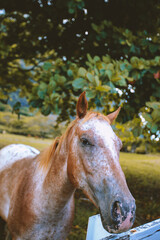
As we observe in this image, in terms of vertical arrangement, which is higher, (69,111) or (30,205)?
(69,111)

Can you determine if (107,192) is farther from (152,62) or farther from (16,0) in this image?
(16,0)

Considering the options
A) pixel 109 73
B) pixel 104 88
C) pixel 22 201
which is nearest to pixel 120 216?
pixel 22 201

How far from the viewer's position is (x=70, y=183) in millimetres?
1584

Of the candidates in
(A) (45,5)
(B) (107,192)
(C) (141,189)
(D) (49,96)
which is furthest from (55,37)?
(C) (141,189)

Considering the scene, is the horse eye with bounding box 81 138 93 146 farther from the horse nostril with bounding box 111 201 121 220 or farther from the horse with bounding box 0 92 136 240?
the horse nostril with bounding box 111 201 121 220

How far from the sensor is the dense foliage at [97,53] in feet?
7.44

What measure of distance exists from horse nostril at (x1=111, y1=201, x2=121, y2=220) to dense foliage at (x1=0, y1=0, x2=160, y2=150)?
1183 mm

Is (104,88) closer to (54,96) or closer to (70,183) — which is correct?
(54,96)

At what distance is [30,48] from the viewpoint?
4262 millimetres

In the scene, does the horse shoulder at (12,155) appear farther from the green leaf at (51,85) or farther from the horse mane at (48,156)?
the green leaf at (51,85)

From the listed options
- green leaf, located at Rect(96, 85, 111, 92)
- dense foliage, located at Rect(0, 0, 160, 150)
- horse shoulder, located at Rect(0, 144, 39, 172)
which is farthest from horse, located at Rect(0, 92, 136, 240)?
dense foliage, located at Rect(0, 0, 160, 150)

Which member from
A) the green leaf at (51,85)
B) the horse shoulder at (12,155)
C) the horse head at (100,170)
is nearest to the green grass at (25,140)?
the horse shoulder at (12,155)

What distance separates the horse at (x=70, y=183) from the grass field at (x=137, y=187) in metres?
1.59

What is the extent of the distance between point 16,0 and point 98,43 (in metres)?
1.63
